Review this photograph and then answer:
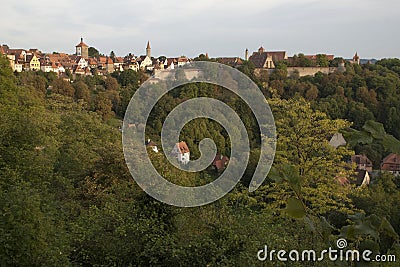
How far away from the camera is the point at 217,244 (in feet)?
20.0

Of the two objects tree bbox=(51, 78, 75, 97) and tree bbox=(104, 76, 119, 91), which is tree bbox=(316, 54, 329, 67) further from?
tree bbox=(51, 78, 75, 97)

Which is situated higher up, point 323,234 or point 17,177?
point 323,234

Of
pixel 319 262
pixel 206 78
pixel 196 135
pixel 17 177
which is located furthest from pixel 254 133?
pixel 319 262

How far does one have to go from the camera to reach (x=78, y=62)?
6794cm

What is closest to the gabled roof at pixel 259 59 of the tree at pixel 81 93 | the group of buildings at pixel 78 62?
the group of buildings at pixel 78 62

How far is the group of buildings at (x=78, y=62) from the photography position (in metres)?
55.7

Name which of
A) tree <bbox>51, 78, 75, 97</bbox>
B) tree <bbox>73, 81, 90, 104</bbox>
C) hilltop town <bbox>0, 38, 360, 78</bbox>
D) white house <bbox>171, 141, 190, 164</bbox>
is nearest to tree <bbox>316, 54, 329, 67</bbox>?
hilltop town <bbox>0, 38, 360, 78</bbox>

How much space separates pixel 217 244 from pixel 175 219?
931mm

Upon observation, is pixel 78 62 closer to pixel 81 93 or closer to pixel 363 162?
pixel 81 93

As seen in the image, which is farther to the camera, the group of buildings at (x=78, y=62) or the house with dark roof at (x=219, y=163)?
the group of buildings at (x=78, y=62)

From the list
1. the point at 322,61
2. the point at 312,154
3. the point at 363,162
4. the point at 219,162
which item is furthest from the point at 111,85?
the point at 312,154

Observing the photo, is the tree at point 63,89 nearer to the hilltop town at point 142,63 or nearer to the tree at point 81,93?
the tree at point 81,93

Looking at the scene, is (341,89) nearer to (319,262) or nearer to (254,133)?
(254,133)

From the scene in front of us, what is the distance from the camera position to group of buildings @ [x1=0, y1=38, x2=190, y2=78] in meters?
55.7
